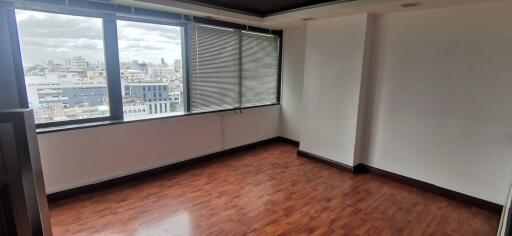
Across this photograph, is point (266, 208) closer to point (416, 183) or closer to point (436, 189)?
point (416, 183)

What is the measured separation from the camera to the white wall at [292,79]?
472cm

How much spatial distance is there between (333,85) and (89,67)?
3.16 meters

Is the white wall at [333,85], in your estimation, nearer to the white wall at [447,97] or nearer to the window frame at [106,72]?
the white wall at [447,97]

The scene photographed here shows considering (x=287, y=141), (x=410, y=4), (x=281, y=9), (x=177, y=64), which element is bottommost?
(x=287, y=141)

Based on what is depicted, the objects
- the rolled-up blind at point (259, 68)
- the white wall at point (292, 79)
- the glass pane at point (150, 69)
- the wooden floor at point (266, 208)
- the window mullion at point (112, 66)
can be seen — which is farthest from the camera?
the white wall at point (292, 79)

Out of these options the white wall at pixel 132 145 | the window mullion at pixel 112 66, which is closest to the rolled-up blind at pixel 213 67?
the white wall at pixel 132 145

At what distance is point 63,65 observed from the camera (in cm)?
282

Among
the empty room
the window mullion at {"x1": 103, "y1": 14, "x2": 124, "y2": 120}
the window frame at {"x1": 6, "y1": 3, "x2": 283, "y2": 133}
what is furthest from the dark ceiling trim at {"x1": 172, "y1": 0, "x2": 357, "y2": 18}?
the window mullion at {"x1": 103, "y1": 14, "x2": 124, "y2": 120}

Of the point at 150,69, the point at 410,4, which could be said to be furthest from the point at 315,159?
the point at 150,69

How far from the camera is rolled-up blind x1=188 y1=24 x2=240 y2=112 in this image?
379 cm

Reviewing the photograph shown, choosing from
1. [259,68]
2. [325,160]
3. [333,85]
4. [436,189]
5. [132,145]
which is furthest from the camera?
[259,68]

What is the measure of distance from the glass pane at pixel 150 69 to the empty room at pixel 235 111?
0.02m

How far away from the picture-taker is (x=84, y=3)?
2787mm

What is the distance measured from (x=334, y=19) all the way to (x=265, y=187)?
252cm
